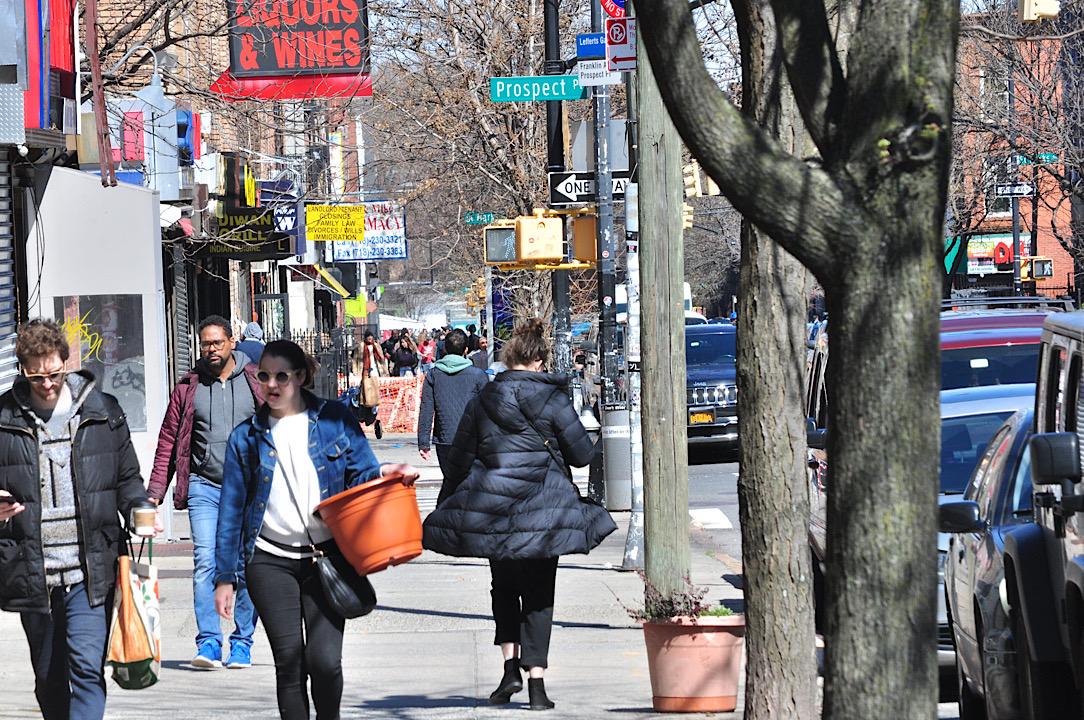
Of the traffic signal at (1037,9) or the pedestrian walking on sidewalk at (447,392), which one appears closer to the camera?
the traffic signal at (1037,9)

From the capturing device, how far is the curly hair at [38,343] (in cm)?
586

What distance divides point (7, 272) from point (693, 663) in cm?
747

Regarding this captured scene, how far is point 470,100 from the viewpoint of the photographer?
82.1ft

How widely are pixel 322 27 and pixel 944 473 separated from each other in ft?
30.1

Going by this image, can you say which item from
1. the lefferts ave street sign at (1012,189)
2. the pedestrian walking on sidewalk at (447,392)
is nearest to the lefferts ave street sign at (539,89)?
the pedestrian walking on sidewalk at (447,392)

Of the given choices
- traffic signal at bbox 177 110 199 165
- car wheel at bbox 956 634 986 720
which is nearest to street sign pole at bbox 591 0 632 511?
traffic signal at bbox 177 110 199 165

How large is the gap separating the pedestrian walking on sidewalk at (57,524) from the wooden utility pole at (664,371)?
398 cm

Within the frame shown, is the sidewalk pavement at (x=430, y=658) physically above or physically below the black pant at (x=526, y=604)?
below

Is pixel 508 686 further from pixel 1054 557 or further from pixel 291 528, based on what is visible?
pixel 1054 557

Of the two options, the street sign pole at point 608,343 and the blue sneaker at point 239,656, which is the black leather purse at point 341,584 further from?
the street sign pole at point 608,343

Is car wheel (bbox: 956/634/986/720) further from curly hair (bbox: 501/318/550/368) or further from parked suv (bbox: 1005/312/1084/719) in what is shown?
curly hair (bbox: 501/318/550/368)

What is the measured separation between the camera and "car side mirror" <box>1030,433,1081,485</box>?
538 centimetres

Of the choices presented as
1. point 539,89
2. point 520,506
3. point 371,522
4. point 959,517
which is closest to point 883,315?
point 371,522

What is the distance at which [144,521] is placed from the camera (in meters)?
5.97
